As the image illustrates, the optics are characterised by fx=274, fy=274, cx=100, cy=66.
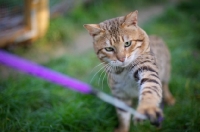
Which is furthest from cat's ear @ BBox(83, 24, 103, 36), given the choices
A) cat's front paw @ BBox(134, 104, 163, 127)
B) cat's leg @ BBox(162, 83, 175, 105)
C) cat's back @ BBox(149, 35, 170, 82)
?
cat's leg @ BBox(162, 83, 175, 105)

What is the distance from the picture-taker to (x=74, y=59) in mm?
5000

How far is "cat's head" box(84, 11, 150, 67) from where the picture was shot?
8.95 ft

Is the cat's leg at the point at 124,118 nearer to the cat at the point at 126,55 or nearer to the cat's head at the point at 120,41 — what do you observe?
the cat at the point at 126,55

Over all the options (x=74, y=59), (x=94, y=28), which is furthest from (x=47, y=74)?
(x=94, y=28)

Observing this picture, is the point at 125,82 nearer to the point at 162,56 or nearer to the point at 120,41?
the point at 120,41

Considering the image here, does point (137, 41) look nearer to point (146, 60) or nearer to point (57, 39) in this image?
point (146, 60)

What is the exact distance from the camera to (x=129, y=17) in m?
2.83

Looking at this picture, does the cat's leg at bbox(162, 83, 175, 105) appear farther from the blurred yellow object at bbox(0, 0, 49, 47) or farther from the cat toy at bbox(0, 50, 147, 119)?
the blurred yellow object at bbox(0, 0, 49, 47)

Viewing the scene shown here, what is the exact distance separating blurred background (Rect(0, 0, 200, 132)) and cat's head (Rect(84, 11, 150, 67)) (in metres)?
0.35

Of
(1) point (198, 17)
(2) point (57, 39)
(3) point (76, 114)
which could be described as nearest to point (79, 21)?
(2) point (57, 39)

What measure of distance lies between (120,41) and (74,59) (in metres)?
2.37

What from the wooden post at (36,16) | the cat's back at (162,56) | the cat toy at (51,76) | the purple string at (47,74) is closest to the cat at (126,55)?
the cat's back at (162,56)

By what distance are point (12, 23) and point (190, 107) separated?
324 cm

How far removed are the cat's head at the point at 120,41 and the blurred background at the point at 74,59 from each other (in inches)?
13.7
